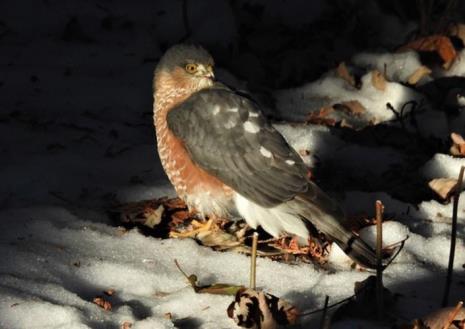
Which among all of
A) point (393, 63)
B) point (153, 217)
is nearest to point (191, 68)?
point (153, 217)

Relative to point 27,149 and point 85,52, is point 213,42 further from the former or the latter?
point 27,149

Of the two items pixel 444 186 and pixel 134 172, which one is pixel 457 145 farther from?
pixel 134 172

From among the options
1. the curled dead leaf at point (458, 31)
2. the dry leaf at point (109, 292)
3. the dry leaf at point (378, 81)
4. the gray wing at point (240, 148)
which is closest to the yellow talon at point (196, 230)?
the gray wing at point (240, 148)

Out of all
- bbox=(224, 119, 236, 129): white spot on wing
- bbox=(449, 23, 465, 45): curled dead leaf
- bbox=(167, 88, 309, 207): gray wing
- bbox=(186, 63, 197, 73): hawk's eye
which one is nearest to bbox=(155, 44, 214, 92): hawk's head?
bbox=(186, 63, 197, 73): hawk's eye

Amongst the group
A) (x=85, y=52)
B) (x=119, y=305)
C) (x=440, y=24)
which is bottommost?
(x=119, y=305)

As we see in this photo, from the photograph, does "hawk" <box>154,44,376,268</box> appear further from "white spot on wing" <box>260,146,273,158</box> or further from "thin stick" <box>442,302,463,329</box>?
"thin stick" <box>442,302,463,329</box>

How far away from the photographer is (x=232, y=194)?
14.3ft

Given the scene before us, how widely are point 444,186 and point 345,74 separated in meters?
1.66

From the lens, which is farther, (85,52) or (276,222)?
(85,52)

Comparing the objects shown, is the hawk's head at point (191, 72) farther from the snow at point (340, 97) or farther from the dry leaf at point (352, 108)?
the dry leaf at point (352, 108)

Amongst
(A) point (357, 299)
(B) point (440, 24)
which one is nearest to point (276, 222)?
(A) point (357, 299)

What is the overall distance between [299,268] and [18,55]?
3.01 metres

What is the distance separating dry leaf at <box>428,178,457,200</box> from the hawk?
0.91m

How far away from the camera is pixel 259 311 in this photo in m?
3.40
